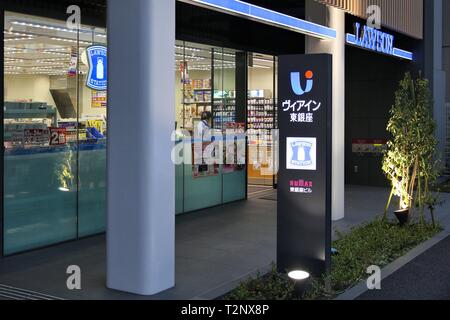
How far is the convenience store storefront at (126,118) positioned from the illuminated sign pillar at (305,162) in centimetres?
124

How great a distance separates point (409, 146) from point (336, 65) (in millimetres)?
2058

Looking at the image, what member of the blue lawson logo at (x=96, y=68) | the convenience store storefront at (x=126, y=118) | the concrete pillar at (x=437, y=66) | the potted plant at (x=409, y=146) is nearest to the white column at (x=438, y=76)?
the concrete pillar at (x=437, y=66)

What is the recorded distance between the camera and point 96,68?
9.53 m

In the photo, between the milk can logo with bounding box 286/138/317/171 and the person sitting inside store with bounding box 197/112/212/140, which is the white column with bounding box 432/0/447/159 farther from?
the milk can logo with bounding box 286/138/317/171

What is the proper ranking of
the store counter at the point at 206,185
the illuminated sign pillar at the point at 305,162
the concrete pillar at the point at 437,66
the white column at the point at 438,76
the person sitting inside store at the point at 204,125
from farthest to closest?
the white column at the point at 438,76, the concrete pillar at the point at 437,66, the person sitting inside store at the point at 204,125, the store counter at the point at 206,185, the illuminated sign pillar at the point at 305,162

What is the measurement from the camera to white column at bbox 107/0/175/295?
626 cm

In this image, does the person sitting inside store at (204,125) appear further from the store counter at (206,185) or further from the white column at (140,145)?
the white column at (140,145)

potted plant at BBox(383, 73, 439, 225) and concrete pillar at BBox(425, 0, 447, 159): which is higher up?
concrete pillar at BBox(425, 0, 447, 159)

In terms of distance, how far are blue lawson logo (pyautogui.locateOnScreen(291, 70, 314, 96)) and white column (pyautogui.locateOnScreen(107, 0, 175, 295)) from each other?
4.37 ft

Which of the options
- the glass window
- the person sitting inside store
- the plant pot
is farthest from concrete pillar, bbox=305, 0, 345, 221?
the person sitting inside store

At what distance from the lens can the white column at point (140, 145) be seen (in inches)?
247

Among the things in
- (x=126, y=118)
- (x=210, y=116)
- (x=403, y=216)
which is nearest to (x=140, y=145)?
(x=126, y=118)

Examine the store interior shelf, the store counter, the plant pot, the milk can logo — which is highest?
the store interior shelf

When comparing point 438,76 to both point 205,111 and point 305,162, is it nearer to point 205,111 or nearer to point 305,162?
point 205,111
